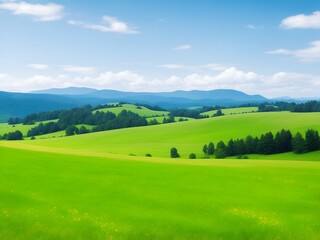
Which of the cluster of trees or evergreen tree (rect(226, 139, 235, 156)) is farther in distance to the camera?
evergreen tree (rect(226, 139, 235, 156))

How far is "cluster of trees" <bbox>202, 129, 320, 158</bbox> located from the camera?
119 meters

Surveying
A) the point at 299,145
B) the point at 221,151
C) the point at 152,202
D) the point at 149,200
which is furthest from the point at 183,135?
the point at 152,202

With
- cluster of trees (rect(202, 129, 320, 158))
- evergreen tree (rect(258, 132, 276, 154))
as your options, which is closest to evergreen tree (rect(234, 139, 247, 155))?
cluster of trees (rect(202, 129, 320, 158))

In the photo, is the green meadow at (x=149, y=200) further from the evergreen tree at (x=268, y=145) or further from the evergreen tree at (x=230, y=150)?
the evergreen tree at (x=230, y=150)

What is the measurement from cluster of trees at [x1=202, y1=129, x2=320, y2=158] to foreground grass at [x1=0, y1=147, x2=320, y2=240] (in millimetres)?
76447

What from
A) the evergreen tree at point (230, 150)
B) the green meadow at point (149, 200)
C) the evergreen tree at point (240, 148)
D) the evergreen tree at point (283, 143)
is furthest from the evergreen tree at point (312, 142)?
the green meadow at point (149, 200)

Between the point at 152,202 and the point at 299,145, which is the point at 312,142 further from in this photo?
the point at 152,202

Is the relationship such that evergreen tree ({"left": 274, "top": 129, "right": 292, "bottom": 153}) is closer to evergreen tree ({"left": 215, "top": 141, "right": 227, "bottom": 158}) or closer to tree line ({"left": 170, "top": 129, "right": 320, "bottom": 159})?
tree line ({"left": 170, "top": 129, "right": 320, "bottom": 159})

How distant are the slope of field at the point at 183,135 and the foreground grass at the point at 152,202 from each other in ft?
285

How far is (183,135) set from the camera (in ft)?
566

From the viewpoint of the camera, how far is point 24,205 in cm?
2931

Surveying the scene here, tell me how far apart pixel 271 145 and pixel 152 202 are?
101 m

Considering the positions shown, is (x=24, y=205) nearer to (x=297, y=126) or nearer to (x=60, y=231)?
(x=60, y=231)

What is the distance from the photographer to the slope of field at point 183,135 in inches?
5684
